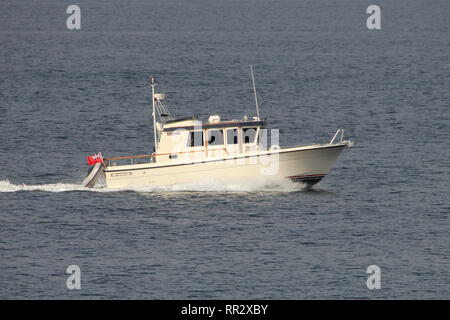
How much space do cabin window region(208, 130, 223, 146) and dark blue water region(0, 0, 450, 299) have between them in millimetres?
2423

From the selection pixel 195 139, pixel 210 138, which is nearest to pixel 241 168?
pixel 210 138

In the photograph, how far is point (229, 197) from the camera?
5725cm

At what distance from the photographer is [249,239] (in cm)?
5075

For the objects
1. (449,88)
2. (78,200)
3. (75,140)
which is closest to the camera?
(78,200)

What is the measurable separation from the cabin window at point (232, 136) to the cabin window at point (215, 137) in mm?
373

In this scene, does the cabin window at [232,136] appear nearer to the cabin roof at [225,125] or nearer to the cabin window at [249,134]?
the cabin roof at [225,125]

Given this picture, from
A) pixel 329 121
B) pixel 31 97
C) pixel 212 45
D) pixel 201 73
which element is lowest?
pixel 329 121

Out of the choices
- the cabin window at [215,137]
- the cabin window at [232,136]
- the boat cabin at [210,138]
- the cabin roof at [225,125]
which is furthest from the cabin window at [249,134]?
the cabin window at [215,137]

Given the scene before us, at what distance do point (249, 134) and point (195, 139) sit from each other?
288 cm

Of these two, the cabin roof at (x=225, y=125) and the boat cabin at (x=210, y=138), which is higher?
the cabin roof at (x=225, y=125)

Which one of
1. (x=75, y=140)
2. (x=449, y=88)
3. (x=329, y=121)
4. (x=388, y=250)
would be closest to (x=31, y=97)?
(x=75, y=140)

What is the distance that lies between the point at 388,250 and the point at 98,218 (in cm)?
1495

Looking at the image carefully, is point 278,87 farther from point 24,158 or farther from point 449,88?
point 24,158

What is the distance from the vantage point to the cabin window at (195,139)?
56844 mm
